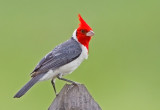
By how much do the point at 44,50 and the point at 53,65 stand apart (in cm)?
580

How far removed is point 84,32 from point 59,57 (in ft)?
1.16

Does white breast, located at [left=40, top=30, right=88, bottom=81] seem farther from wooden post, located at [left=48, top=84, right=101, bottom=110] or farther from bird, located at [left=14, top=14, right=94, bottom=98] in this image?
wooden post, located at [left=48, top=84, right=101, bottom=110]

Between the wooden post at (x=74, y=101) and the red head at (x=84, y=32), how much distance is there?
42.6 inches

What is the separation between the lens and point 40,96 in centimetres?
940

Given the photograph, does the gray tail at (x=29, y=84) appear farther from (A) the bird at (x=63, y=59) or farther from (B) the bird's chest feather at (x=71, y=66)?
(B) the bird's chest feather at (x=71, y=66)

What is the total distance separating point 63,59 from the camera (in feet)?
17.0

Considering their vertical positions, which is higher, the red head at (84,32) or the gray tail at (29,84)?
the red head at (84,32)

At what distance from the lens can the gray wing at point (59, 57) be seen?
16.2ft

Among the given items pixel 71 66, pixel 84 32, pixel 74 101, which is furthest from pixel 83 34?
pixel 74 101

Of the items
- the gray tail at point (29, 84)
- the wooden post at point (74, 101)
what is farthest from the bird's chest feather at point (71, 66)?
the wooden post at point (74, 101)

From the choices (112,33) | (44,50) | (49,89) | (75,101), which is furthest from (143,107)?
(75,101)

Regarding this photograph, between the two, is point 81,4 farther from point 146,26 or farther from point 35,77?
point 35,77

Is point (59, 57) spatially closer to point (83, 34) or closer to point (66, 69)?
point (66, 69)

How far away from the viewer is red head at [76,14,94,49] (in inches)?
207
